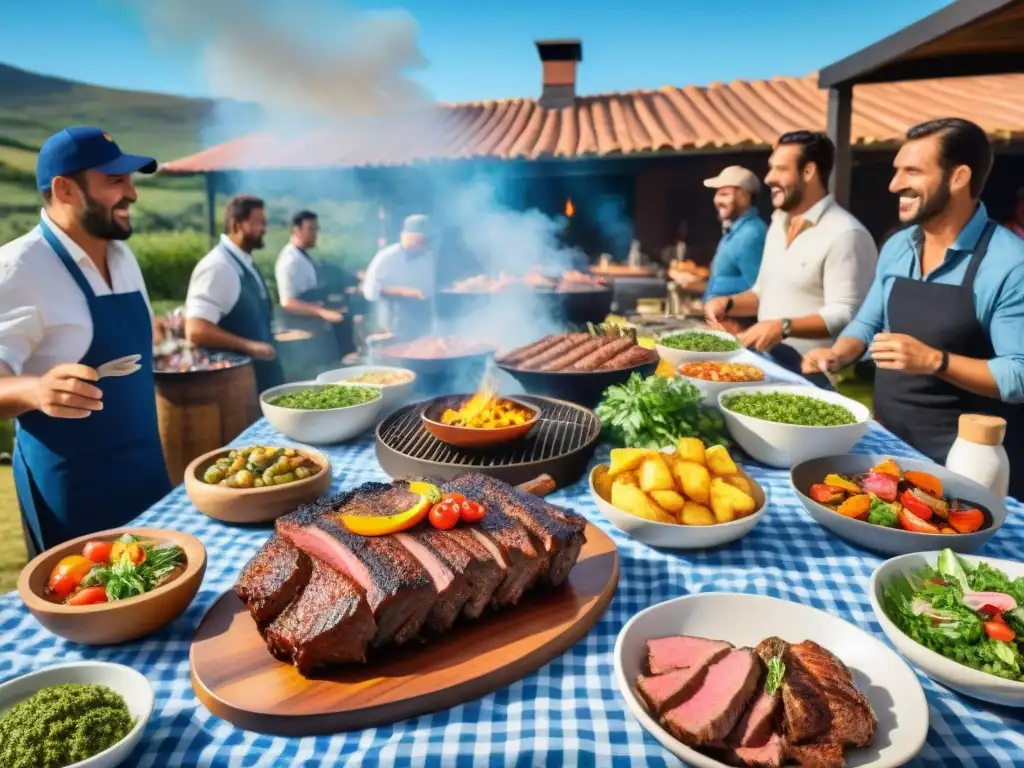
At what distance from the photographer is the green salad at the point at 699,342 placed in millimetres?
4500

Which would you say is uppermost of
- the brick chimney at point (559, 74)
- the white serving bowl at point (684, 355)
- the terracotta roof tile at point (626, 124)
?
the brick chimney at point (559, 74)

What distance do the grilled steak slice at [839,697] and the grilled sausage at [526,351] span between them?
2.41m

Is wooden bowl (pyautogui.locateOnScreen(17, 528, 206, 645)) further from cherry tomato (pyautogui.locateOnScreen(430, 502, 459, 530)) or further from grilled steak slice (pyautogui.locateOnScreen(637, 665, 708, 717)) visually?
grilled steak slice (pyautogui.locateOnScreen(637, 665, 708, 717))

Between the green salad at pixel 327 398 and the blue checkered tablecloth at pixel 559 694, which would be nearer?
the blue checkered tablecloth at pixel 559 694

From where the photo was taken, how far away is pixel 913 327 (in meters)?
3.95

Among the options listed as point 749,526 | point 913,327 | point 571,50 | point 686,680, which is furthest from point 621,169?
point 686,680

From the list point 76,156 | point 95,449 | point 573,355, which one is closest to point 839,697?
point 573,355

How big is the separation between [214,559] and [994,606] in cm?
237

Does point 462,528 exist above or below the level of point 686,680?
above

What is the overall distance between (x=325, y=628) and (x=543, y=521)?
28.5 inches

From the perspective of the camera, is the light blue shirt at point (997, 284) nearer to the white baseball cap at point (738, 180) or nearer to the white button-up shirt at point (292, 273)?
the white baseball cap at point (738, 180)

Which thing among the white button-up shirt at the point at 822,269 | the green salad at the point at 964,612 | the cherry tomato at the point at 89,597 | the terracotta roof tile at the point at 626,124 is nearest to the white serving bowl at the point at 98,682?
the cherry tomato at the point at 89,597

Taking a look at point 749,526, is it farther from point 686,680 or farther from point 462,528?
point 462,528

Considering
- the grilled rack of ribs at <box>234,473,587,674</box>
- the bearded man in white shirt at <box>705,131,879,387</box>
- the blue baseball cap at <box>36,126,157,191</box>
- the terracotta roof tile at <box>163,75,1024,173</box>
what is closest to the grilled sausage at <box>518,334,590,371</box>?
the bearded man in white shirt at <box>705,131,879,387</box>
